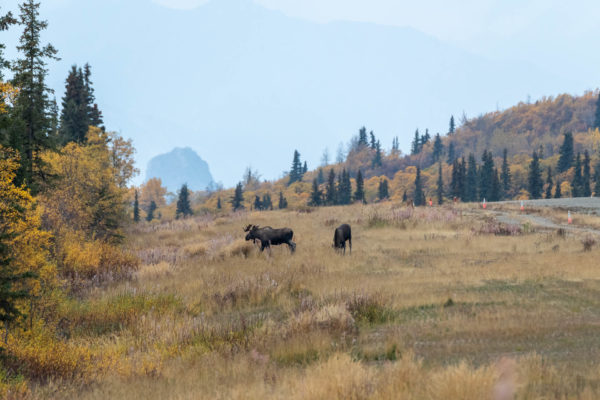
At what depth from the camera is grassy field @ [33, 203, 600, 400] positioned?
4.84 meters

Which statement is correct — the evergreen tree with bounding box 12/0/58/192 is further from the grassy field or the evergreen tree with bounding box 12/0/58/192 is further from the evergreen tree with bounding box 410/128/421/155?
the evergreen tree with bounding box 410/128/421/155

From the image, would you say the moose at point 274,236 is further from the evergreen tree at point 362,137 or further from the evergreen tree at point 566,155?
the evergreen tree at point 362,137

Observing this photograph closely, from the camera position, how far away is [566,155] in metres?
106

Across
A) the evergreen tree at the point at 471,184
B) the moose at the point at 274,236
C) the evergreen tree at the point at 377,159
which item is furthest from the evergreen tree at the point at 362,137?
the moose at the point at 274,236

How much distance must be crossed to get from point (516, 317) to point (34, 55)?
63.8 ft

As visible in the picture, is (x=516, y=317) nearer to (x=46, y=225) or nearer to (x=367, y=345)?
(x=367, y=345)

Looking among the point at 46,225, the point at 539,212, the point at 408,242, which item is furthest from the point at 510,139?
the point at 46,225

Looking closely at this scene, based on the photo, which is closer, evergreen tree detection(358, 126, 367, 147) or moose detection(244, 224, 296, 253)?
moose detection(244, 224, 296, 253)

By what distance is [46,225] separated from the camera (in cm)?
1759

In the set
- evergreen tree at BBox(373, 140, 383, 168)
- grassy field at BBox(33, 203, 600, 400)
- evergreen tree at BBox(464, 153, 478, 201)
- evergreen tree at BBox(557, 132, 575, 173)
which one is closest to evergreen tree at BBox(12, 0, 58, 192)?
grassy field at BBox(33, 203, 600, 400)

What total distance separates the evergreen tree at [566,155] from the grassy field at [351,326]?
101616 mm

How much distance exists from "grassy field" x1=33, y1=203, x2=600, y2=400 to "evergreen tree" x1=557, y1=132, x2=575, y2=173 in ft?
333

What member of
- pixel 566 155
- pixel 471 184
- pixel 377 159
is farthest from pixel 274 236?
pixel 377 159

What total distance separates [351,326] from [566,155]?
11723 cm
